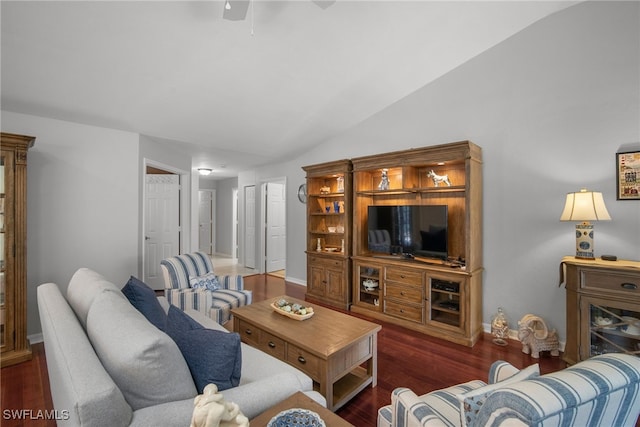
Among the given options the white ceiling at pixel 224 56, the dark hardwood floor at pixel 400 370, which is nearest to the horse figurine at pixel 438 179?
the white ceiling at pixel 224 56

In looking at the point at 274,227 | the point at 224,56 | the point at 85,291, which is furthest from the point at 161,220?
the point at 85,291

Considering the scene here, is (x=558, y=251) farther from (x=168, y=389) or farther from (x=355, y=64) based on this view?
(x=168, y=389)

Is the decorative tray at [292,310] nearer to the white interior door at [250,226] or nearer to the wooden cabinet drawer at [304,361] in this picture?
the wooden cabinet drawer at [304,361]

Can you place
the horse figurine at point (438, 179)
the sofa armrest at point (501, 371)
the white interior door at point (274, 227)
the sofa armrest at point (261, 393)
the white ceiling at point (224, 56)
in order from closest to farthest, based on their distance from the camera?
the sofa armrest at point (261, 393) → the sofa armrest at point (501, 371) → the white ceiling at point (224, 56) → the horse figurine at point (438, 179) → the white interior door at point (274, 227)

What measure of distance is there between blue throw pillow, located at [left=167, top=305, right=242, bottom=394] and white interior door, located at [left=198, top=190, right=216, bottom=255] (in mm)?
7966

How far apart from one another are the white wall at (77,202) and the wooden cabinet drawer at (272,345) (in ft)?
7.73

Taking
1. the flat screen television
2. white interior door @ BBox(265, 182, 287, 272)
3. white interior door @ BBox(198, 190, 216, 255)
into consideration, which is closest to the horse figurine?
the flat screen television

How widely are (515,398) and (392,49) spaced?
10.2 ft

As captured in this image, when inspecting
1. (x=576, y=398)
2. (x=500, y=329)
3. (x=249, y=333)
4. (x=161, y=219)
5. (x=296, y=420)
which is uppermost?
(x=161, y=219)

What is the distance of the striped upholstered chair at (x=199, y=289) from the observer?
299cm

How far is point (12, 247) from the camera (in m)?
2.55

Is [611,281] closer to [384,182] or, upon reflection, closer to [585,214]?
[585,214]

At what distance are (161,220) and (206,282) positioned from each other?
2381 millimetres

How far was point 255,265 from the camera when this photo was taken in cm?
651
